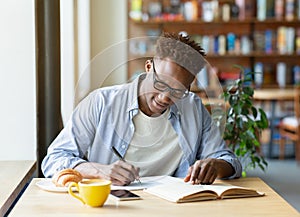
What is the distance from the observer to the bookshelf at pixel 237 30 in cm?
647

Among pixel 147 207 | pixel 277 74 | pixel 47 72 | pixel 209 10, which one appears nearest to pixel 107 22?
pixel 209 10

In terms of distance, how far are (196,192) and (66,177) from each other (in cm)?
39

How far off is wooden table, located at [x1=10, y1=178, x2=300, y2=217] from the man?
187mm

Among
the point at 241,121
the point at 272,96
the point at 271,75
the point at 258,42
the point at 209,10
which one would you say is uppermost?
the point at 209,10

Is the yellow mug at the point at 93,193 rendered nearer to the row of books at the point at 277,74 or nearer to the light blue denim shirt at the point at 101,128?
the light blue denim shirt at the point at 101,128

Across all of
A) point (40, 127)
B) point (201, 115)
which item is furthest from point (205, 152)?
point (40, 127)

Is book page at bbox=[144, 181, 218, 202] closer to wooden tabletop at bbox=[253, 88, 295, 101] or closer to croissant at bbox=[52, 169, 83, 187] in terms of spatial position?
croissant at bbox=[52, 169, 83, 187]

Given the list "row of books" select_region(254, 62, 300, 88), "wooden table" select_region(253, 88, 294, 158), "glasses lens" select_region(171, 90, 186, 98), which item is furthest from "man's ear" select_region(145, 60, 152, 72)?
"row of books" select_region(254, 62, 300, 88)

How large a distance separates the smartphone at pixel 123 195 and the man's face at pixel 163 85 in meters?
0.30

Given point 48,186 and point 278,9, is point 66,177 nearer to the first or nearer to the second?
point 48,186

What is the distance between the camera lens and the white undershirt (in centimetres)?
189

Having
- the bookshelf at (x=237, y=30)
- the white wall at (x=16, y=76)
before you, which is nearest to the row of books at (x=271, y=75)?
the bookshelf at (x=237, y=30)

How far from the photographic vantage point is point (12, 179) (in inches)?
73.9

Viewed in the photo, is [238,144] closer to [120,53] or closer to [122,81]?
[122,81]
